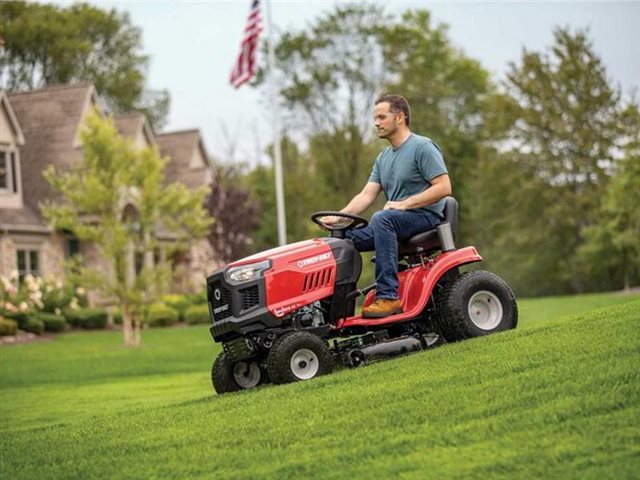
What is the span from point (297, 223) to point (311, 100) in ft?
17.9

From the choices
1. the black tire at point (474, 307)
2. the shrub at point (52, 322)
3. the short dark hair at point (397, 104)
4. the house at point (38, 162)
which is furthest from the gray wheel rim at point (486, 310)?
the house at point (38, 162)

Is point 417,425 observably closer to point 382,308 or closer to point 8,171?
point 382,308

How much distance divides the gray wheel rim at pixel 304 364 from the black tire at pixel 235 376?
1.91 ft

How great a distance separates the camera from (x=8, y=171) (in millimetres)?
34844

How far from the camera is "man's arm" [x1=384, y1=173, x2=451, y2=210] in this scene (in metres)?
9.82

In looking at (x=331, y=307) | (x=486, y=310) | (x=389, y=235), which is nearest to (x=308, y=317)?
(x=331, y=307)

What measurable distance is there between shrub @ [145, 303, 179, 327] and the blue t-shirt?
82.2 ft

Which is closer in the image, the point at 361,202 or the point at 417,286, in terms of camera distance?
the point at 417,286

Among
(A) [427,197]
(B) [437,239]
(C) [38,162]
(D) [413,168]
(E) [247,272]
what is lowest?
(E) [247,272]

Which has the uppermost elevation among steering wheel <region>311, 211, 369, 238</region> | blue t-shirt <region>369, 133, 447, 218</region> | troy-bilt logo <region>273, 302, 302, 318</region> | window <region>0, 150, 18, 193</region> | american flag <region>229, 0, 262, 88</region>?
american flag <region>229, 0, 262, 88</region>

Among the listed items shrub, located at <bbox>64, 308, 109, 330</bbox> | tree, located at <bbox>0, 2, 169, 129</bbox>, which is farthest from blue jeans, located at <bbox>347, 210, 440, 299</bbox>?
tree, located at <bbox>0, 2, 169, 129</bbox>

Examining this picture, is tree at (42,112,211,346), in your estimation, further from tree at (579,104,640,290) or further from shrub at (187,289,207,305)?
tree at (579,104,640,290)

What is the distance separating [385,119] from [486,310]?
1839mm

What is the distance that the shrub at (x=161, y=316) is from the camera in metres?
35.0
